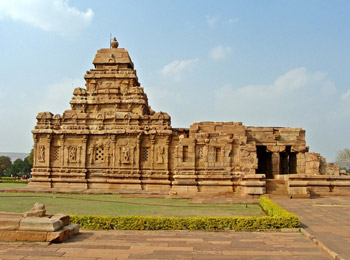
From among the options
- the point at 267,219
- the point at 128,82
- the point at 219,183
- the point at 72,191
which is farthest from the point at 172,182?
the point at 267,219

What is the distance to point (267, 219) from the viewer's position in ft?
30.8

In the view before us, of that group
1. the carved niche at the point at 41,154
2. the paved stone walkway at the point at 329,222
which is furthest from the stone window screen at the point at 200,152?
the carved niche at the point at 41,154

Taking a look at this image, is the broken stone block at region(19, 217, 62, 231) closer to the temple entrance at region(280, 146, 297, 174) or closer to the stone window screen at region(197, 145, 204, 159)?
the stone window screen at region(197, 145, 204, 159)

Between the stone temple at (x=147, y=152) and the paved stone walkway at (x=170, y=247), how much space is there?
11.0 meters

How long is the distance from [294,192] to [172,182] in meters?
7.03

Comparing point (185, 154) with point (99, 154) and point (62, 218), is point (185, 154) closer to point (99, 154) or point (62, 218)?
point (99, 154)

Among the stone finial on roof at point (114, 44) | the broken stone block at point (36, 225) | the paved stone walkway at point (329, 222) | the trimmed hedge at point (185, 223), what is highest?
the stone finial on roof at point (114, 44)

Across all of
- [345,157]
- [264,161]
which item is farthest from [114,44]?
[345,157]

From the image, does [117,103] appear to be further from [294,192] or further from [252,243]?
[252,243]

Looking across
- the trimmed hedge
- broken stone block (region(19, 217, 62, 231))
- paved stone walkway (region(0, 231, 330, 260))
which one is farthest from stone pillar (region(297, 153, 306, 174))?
broken stone block (region(19, 217, 62, 231))

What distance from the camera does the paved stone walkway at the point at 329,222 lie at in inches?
302

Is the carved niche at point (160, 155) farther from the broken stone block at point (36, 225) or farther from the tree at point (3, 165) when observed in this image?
the tree at point (3, 165)

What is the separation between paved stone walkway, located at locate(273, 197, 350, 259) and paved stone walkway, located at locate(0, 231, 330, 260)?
1.38 feet

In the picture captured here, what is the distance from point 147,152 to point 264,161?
8.11m
